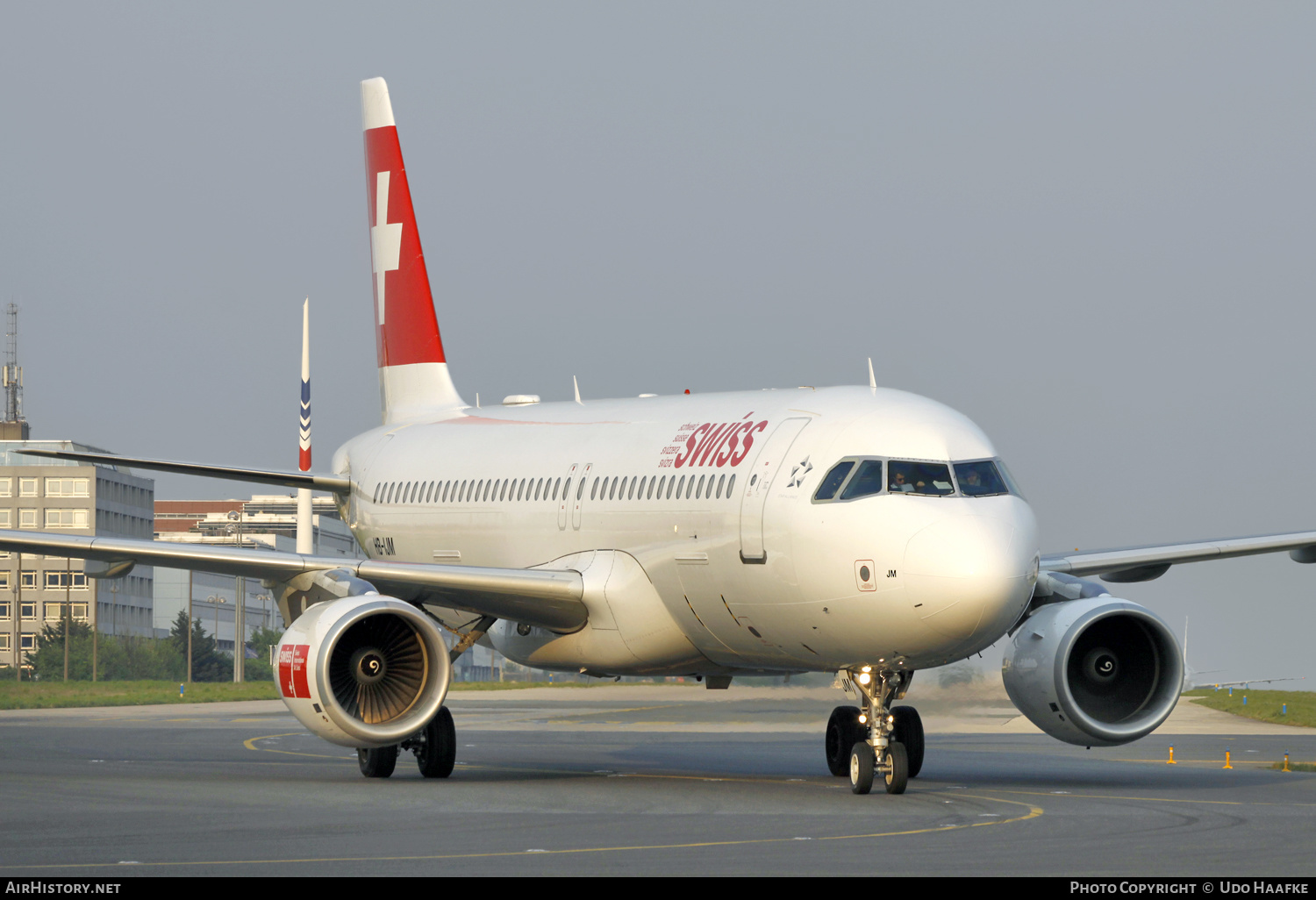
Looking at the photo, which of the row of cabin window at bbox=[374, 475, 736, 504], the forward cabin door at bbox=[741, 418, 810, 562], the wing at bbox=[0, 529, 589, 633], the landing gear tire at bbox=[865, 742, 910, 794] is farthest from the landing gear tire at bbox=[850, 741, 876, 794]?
the wing at bbox=[0, 529, 589, 633]

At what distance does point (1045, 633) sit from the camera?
1927 centimetres

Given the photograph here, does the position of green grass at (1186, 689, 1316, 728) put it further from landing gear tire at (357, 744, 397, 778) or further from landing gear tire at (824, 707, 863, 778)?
landing gear tire at (357, 744, 397, 778)

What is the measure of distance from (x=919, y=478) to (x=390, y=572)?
608 centimetres

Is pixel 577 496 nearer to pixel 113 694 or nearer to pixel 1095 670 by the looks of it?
pixel 1095 670

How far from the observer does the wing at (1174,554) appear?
21000mm

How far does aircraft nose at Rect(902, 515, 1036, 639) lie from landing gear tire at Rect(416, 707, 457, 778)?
6284 millimetres

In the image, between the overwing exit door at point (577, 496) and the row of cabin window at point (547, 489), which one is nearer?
the row of cabin window at point (547, 489)

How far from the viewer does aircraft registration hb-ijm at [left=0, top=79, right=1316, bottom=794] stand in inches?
669

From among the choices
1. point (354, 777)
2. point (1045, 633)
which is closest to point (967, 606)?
point (1045, 633)

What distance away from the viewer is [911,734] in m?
20.5

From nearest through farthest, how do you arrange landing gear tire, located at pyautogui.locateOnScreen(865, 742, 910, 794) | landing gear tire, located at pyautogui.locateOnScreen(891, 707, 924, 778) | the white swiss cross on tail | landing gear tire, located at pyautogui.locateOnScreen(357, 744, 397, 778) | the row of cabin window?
landing gear tire, located at pyautogui.locateOnScreen(865, 742, 910, 794)
the row of cabin window
landing gear tire, located at pyautogui.locateOnScreen(357, 744, 397, 778)
landing gear tire, located at pyautogui.locateOnScreen(891, 707, 924, 778)
the white swiss cross on tail

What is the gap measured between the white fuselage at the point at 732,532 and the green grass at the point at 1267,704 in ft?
57.3

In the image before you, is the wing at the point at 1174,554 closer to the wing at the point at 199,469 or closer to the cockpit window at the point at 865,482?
the cockpit window at the point at 865,482

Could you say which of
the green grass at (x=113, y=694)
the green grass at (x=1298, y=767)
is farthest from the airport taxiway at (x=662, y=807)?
the green grass at (x=113, y=694)
